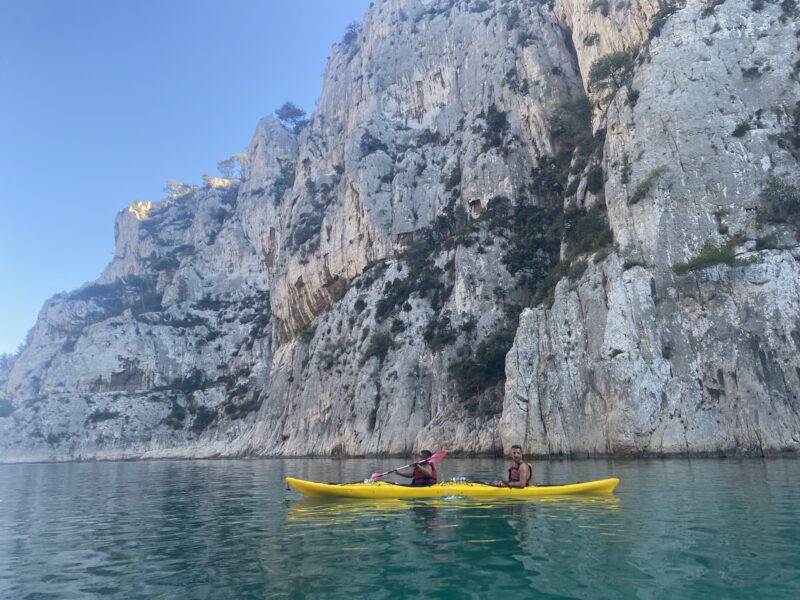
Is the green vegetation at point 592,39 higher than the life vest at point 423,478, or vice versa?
the green vegetation at point 592,39

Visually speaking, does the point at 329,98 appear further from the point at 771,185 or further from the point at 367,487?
the point at 367,487

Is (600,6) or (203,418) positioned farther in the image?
(203,418)

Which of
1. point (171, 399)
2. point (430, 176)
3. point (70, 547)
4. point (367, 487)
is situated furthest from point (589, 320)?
point (171, 399)

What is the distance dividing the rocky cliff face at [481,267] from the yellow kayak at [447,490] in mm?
15258

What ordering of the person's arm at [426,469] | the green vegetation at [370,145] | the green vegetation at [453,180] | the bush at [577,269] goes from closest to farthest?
the person's arm at [426,469] < the bush at [577,269] < the green vegetation at [453,180] < the green vegetation at [370,145]

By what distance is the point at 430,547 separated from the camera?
33.5 ft

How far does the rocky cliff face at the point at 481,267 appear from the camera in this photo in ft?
104

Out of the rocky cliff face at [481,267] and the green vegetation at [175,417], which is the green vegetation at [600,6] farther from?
the green vegetation at [175,417]

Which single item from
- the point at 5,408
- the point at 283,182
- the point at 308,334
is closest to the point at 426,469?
the point at 308,334

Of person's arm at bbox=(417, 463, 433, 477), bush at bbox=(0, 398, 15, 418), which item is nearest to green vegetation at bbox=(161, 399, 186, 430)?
bush at bbox=(0, 398, 15, 418)

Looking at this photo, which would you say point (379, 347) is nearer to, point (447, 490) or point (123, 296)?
point (447, 490)

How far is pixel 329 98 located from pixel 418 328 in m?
47.7

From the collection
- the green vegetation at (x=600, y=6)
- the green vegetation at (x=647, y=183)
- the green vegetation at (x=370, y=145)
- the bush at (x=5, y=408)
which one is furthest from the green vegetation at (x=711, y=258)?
the bush at (x=5, y=408)

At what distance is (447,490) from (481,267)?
37.2 m
